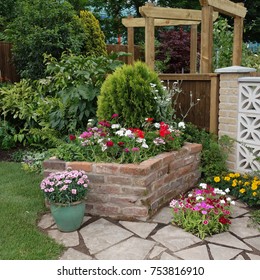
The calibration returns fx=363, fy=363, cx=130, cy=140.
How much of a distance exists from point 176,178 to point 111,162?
0.77m

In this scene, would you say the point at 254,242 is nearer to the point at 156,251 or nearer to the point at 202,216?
the point at 202,216

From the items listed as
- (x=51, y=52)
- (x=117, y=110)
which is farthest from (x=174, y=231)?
(x=51, y=52)

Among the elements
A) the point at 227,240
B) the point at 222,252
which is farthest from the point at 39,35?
the point at 222,252

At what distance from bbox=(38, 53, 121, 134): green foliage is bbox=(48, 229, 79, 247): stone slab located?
194 centimetres

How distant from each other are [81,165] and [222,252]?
4.68 ft

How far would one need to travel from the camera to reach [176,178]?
12.2 feet

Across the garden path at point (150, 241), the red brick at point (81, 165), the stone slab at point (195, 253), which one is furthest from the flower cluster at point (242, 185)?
the red brick at point (81, 165)

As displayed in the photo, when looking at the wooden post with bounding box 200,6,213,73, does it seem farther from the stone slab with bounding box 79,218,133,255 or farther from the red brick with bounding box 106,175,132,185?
the stone slab with bounding box 79,218,133,255

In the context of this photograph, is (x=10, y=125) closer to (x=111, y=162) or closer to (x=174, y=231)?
(x=111, y=162)

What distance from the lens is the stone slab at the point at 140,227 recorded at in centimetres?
296

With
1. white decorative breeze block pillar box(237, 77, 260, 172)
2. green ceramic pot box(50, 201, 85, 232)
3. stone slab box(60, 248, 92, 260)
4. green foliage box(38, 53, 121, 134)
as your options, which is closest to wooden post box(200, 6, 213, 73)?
white decorative breeze block pillar box(237, 77, 260, 172)

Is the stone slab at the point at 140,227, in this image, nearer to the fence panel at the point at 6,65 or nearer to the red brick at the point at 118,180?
the red brick at the point at 118,180

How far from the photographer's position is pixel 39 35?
5949 millimetres

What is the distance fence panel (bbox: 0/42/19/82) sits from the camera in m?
6.81
